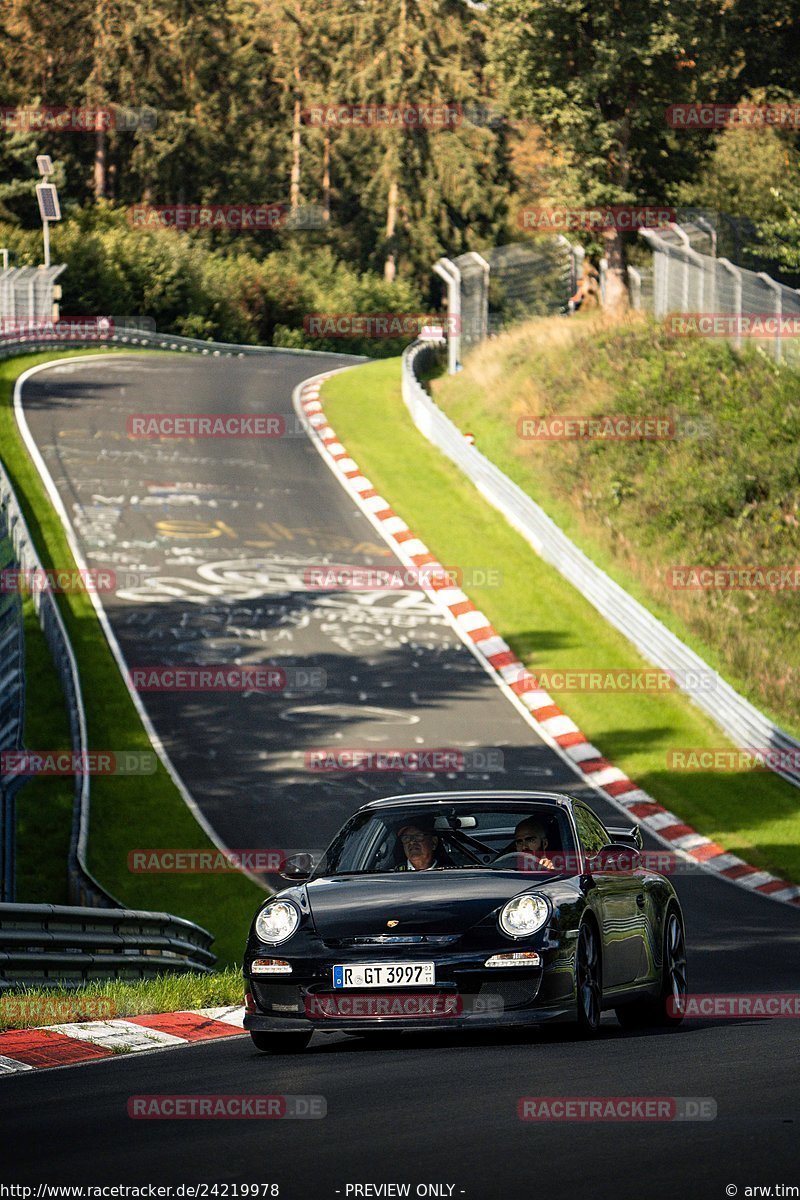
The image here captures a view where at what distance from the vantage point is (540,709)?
25578 millimetres

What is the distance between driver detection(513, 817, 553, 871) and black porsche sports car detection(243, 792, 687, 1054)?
1cm

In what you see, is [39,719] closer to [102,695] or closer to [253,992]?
[102,695]

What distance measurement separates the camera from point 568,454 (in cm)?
3578

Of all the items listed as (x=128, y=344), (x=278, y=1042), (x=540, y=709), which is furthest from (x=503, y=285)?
Answer: (x=278, y=1042)

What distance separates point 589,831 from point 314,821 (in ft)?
35.4

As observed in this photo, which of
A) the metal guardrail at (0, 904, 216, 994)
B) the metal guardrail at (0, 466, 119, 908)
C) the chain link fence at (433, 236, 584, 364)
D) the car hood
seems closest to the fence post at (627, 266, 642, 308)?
the chain link fence at (433, 236, 584, 364)

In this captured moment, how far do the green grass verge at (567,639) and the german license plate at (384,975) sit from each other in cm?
1235

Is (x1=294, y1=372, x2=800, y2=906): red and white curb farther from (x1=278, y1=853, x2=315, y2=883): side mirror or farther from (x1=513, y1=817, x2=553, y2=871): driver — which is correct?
(x1=278, y1=853, x2=315, y2=883): side mirror

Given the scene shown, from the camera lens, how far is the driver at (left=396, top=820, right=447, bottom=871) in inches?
380

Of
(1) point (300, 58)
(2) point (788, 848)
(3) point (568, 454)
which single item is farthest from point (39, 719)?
Answer: (1) point (300, 58)

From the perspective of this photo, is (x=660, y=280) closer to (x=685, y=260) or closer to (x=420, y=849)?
(x=685, y=260)

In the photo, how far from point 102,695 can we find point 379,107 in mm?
76402

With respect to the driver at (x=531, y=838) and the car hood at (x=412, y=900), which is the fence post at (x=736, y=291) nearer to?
the driver at (x=531, y=838)

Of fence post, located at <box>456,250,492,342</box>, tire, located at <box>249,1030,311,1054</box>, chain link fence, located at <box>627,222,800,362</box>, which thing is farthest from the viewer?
fence post, located at <box>456,250,492,342</box>
